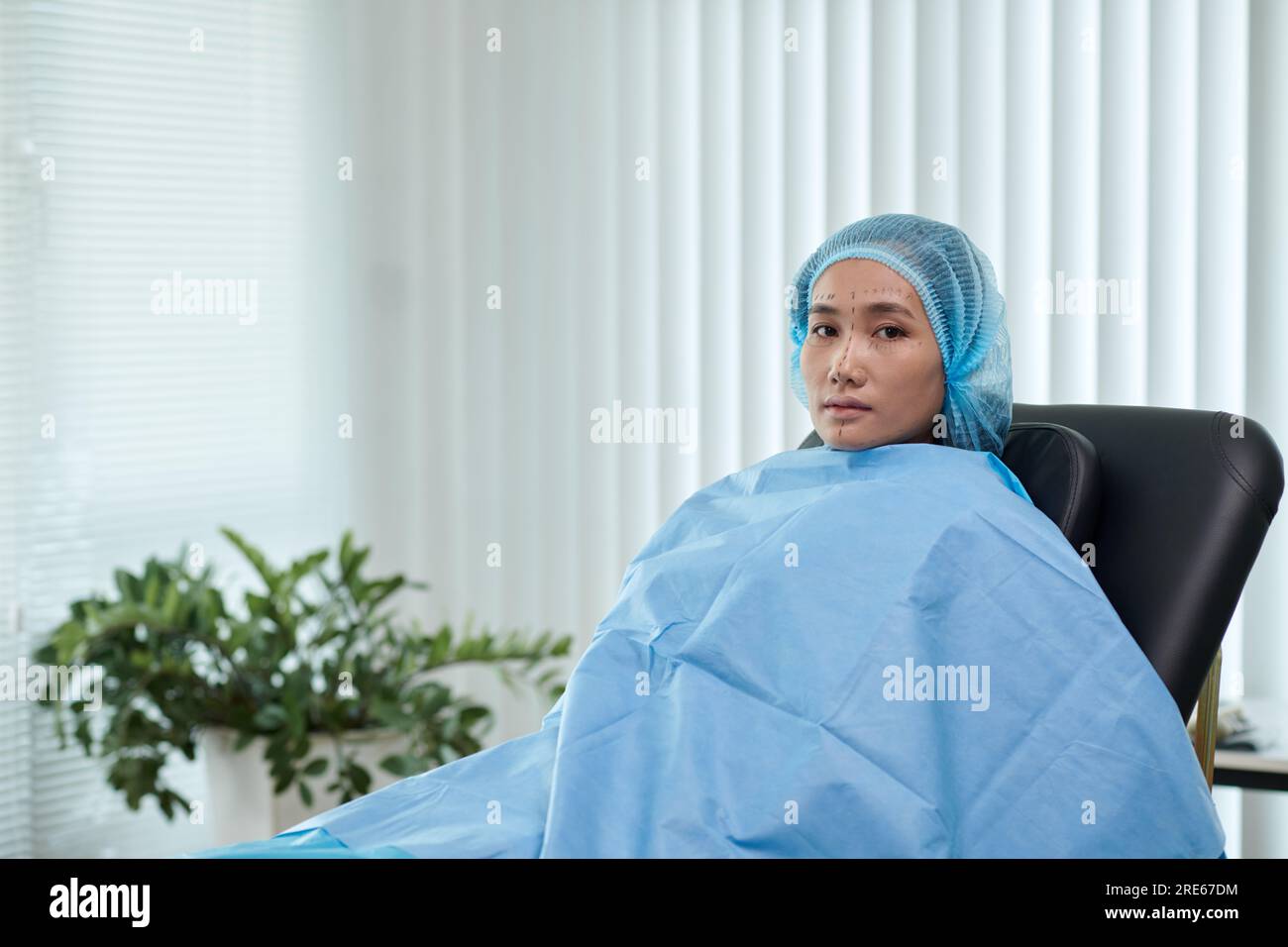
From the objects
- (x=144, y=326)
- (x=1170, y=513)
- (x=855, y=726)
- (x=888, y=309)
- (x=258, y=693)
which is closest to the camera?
(x=855, y=726)

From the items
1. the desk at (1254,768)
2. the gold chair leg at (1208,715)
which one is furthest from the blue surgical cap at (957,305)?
the desk at (1254,768)

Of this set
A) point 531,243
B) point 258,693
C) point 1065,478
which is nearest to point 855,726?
point 1065,478

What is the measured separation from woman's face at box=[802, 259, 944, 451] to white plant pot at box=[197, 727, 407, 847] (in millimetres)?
1357

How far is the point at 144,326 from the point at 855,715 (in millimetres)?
2063

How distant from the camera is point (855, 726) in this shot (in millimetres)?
1171

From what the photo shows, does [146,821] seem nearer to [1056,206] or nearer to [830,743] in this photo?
[830,743]

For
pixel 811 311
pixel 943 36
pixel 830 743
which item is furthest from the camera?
pixel 943 36

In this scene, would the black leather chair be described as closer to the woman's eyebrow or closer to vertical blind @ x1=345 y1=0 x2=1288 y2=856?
the woman's eyebrow

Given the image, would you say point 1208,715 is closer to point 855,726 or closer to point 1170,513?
point 1170,513

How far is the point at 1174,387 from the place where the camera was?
7.75ft

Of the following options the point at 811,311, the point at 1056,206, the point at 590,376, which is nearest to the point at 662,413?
the point at 590,376

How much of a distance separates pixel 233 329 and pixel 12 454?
1.82 feet

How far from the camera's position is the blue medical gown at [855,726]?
3.67 ft

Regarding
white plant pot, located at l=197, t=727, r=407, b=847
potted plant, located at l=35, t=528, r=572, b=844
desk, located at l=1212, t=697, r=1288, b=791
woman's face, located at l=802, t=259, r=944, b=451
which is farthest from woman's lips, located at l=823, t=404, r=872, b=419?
white plant pot, located at l=197, t=727, r=407, b=847
